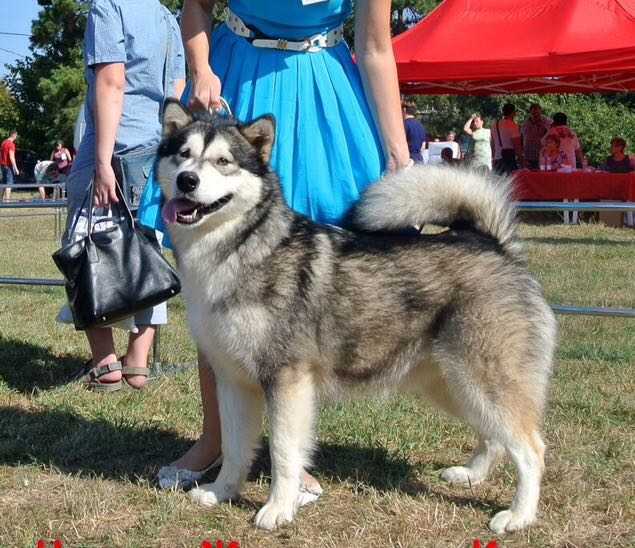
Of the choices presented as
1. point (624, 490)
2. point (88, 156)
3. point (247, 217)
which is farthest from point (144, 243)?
point (624, 490)

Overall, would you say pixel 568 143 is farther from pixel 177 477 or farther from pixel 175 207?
pixel 175 207

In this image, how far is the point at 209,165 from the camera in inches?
113

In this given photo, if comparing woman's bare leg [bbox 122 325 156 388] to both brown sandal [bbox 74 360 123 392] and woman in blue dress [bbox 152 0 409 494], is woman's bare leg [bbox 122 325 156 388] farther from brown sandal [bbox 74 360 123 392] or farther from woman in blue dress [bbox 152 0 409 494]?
woman in blue dress [bbox 152 0 409 494]

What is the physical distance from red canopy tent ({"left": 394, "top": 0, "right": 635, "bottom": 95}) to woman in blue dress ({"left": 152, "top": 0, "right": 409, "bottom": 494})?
27.6 feet

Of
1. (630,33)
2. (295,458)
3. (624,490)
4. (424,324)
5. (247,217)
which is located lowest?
(624,490)

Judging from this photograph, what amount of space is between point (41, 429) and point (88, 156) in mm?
1427

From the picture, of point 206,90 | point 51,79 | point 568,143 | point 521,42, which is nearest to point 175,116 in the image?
point 206,90

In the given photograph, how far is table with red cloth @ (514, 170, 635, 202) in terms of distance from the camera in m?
13.1

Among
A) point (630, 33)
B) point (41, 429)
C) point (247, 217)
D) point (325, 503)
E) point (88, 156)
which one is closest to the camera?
point (247, 217)

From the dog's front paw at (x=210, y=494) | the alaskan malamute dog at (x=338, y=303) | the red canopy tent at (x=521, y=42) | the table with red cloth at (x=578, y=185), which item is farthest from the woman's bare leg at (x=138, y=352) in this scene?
the table with red cloth at (x=578, y=185)

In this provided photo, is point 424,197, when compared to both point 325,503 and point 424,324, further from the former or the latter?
point 325,503

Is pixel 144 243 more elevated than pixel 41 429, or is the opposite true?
pixel 144 243

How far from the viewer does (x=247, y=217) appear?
2961mm

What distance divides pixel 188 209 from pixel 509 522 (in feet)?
4.95
